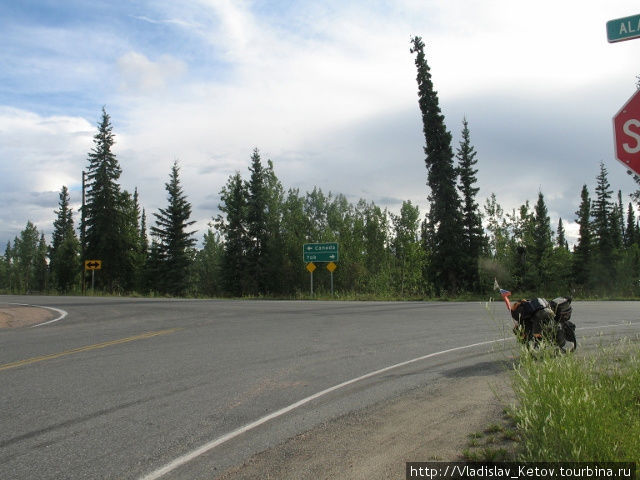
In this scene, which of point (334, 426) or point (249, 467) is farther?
point (334, 426)

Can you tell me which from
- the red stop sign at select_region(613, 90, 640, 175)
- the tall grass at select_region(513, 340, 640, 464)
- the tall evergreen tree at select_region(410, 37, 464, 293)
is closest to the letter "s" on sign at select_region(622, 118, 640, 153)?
the red stop sign at select_region(613, 90, 640, 175)

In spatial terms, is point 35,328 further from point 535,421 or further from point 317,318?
point 535,421

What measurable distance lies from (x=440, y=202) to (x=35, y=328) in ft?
114

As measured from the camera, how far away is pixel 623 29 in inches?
198

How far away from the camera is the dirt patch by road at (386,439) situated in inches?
168

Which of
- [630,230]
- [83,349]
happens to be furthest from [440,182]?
[630,230]

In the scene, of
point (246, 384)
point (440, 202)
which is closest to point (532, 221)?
point (440, 202)

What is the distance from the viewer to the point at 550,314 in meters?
7.51

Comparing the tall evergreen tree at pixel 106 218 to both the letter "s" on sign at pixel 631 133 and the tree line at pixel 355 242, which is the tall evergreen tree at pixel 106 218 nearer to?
the tree line at pixel 355 242

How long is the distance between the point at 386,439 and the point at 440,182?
39.3 metres

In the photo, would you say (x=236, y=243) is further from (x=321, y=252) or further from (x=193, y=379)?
(x=193, y=379)

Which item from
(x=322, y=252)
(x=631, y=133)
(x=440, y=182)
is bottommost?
(x=631, y=133)

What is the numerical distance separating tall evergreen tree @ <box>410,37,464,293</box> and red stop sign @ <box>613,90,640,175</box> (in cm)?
3789

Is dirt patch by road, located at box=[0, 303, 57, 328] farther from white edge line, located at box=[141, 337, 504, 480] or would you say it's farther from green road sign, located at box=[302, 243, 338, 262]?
green road sign, located at box=[302, 243, 338, 262]
